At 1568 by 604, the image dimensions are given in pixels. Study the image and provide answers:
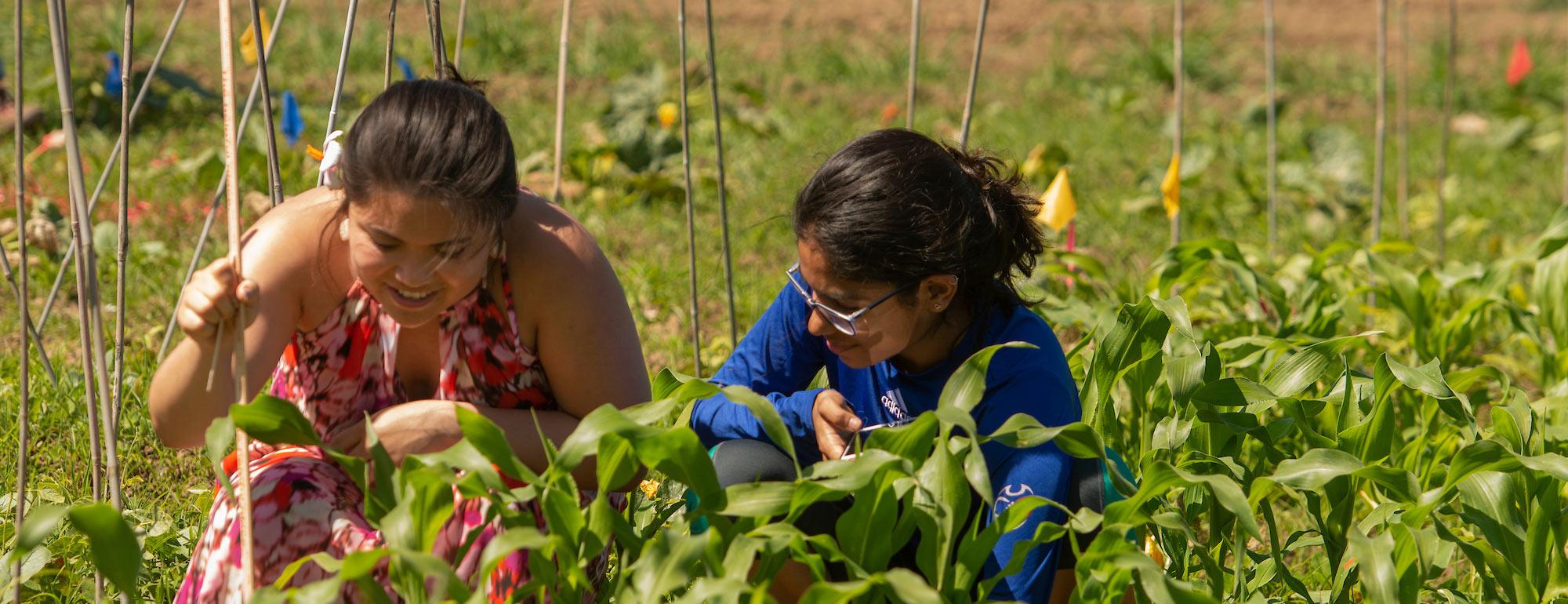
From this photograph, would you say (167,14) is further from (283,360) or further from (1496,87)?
(1496,87)

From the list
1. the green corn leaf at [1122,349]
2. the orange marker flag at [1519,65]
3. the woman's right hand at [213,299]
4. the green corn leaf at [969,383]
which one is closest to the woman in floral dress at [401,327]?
the woman's right hand at [213,299]

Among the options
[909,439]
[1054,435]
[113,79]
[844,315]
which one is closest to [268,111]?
[844,315]

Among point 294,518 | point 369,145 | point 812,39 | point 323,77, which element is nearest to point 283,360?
point 294,518

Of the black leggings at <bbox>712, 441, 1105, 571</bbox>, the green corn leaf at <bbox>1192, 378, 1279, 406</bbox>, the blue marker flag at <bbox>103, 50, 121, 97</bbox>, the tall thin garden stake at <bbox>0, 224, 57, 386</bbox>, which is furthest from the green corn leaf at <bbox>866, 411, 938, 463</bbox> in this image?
the blue marker flag at <bbox>103, 50, 121, 97</bbox>

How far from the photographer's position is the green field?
173 centimetres

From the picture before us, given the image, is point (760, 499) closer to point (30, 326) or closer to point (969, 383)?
point (969, 383)

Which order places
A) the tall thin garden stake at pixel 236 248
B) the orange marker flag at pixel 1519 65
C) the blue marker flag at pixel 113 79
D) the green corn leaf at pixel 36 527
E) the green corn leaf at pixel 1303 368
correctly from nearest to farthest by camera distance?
the green corn leaf at pixel 36 527 < the tall thin garden stake at pixel 236 248 < the green corn leaf at pixel 1303 368 < the blue marker flag at pixel 113 79 < the orange marker flag at pixel 1519 65

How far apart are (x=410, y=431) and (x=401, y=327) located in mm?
155

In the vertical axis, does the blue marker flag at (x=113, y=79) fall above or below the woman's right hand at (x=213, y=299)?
above

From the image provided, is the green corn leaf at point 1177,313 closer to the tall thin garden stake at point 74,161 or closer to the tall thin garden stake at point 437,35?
the tall thin garden stake at point 437,35

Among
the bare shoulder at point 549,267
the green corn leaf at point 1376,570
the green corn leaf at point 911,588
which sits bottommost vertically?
the green corn leaf at point 1376,570

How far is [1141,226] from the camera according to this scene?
3777mm

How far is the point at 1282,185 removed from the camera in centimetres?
413

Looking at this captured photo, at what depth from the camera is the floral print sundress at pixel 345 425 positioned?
1509 mm
